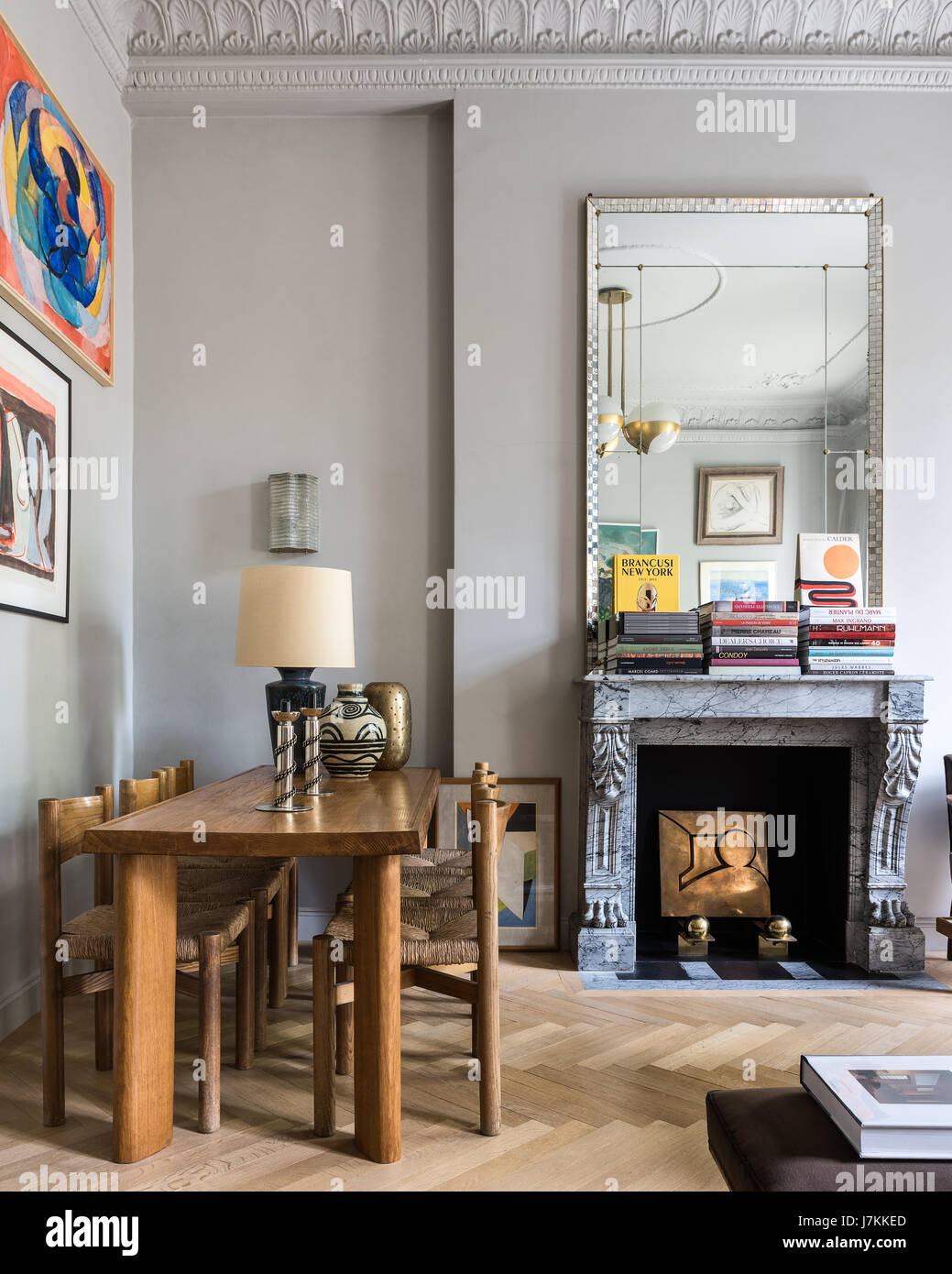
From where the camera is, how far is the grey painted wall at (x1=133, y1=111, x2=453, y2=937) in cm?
366

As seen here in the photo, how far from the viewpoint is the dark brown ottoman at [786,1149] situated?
3.53ft

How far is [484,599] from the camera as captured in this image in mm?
3559

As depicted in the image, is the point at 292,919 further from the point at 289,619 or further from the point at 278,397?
the point at 278,397

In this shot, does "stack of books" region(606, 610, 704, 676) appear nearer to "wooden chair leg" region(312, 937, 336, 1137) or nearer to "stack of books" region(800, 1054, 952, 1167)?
"wooden chair leg" region(312, 937, 336, 1137)

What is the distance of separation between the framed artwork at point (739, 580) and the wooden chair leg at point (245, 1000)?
2.06m

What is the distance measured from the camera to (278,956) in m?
2.85

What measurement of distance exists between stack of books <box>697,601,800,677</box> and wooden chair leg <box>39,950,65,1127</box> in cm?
226

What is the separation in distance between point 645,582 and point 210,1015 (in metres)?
2.20

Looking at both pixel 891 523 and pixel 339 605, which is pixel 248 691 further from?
pixel 891 523
